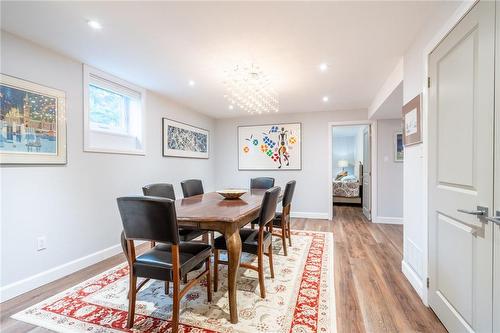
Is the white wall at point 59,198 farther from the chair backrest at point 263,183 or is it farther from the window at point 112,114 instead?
the chair backrest at point 263,183

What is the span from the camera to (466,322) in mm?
1365

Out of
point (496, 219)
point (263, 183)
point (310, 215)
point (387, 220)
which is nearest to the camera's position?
point (496, 219)

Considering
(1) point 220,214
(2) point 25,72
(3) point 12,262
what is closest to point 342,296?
(1) point 220,214

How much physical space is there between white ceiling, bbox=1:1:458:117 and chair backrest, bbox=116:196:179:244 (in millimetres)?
1414

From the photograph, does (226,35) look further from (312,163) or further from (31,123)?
(312,163)

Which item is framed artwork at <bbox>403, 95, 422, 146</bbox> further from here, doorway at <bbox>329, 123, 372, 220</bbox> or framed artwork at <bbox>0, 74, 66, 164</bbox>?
framed artwork at <bbox>0, 74, 66, 164</bbox>

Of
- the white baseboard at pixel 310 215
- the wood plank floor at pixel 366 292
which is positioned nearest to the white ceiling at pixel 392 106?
the wood plank floor at pixel 366 292

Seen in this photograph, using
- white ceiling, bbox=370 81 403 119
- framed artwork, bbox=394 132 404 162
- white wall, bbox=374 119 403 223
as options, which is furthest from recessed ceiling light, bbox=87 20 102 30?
framed artwork, bbox=394 132 404 162

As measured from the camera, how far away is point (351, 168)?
9.42 m

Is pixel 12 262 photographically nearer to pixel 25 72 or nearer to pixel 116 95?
pixel 25 72

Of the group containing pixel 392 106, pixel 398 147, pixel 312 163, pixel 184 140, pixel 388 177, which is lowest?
pixel 388 177

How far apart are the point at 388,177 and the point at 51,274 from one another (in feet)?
17.7

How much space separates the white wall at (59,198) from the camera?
207 centimetres

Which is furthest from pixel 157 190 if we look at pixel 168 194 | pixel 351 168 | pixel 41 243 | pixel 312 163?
pixel 351 168
